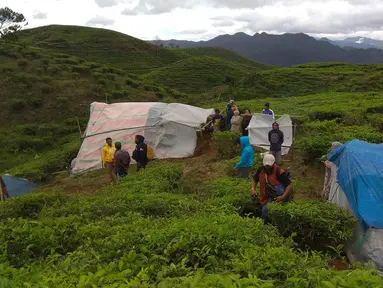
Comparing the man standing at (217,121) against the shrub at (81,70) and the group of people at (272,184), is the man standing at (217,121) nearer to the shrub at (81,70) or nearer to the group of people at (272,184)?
the group of people at (272,184)

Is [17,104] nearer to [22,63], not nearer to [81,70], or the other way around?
[22,63]

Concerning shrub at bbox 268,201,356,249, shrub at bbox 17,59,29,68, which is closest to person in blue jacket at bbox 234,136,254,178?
shrub at bbox 268,201,356,249

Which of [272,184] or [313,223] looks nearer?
[313,223]

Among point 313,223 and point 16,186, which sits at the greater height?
point 313,223

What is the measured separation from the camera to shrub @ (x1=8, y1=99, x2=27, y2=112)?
2508 centimetres

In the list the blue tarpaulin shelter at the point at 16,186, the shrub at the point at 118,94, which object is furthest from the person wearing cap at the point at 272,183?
the shrub at the point at 118,94

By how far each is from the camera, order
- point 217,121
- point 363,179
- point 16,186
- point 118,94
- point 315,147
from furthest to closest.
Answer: point 118,94
point 217,121
point 16,186
point 315,147
point 363,179

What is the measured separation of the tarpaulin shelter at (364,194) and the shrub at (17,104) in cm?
2353

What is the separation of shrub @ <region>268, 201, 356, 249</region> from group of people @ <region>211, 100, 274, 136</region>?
659 centimetres

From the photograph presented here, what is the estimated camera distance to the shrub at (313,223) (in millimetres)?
5609

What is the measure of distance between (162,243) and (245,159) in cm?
464

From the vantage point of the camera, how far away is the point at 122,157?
32.1ft

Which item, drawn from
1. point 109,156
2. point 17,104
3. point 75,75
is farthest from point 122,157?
point 75,75

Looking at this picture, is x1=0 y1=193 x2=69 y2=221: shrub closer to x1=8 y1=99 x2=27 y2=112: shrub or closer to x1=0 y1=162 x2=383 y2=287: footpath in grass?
x1=0 y1=162 x2=383 y2=287: footpath in grass
